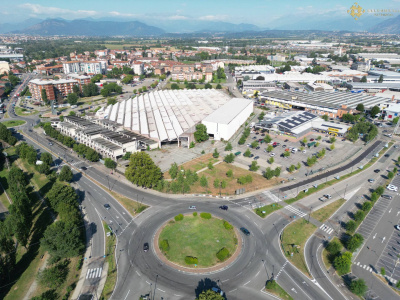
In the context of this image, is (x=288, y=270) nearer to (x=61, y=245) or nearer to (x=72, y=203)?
(x=61, y=245)

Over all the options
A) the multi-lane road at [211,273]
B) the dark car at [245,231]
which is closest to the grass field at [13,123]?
the multi-lane road at [211,273]

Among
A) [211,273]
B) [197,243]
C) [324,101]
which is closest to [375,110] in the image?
[324,101]

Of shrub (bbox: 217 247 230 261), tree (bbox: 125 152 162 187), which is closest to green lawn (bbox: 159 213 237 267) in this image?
shrub (bbox: 217 247 230 261)

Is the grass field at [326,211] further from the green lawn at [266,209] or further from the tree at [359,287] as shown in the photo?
the tree at [359,287]

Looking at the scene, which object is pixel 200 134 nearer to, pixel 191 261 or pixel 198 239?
pixel 198 239

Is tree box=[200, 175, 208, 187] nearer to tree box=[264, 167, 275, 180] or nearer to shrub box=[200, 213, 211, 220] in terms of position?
shrub box=[200, 213, 211, 220]

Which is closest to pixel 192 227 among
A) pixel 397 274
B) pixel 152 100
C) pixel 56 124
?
pixel 397 274
